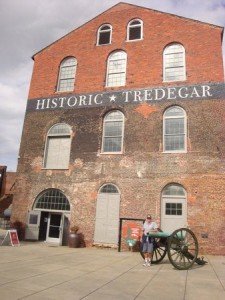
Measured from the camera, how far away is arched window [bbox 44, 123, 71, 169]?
17.2m

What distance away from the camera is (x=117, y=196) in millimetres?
15422

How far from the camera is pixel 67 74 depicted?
19016 mm

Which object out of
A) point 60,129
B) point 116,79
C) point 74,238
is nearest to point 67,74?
point 116,79

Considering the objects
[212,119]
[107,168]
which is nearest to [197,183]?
[212,119]

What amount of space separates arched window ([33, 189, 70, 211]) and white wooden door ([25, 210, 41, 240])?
41 cm

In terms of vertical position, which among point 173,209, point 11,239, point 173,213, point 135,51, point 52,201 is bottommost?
point 11,239

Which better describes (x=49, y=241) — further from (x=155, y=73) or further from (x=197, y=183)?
(x=155, y=73)

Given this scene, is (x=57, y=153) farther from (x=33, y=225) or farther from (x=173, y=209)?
(x=173, y=209)

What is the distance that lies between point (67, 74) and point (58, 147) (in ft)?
15.8

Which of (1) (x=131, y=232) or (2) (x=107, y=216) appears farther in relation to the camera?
(2) (x=107, y=216)

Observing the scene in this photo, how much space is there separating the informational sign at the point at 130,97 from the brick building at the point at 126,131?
6cm

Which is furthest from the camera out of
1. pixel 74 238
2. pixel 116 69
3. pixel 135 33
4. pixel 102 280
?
pixel 135 33

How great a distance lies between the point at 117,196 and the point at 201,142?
194 inches

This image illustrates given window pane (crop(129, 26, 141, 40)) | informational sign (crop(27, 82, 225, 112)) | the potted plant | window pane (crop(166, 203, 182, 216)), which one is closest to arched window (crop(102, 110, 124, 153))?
informational sign (crop(27, 82, 225, 112))
